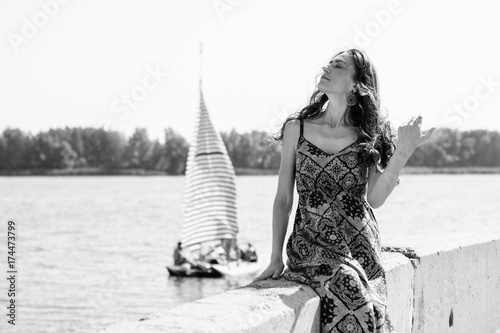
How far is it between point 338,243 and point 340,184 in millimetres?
281

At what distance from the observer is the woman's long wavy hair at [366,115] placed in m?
4.01

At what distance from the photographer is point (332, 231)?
3.80m

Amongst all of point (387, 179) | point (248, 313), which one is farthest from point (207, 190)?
point (248, 313)

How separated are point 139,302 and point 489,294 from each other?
107ft

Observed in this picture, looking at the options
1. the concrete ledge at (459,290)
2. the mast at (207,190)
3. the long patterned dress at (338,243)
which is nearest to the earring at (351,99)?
the long patterned dress at (338,243)

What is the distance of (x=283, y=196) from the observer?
155 inches

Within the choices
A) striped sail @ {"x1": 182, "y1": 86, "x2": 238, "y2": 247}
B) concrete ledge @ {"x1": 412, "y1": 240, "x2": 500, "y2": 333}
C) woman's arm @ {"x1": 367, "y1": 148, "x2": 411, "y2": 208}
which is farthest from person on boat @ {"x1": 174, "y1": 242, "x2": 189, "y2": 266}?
woman's arm @ {"x1": 367, "y1": 148, "x2": 411, "y2": 208}

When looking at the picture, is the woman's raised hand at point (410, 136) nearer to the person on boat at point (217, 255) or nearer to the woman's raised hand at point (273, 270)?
the woman's raised hand at point (273, 270)

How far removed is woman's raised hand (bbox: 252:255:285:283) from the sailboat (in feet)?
137

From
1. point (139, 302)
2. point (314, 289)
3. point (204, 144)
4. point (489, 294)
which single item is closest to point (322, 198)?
point (314, 289)

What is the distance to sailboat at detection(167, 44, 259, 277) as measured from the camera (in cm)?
4669

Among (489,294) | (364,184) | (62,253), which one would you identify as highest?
(364,184)

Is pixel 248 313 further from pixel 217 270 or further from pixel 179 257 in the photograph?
A: pixel 179 257

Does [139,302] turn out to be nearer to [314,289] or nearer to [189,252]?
[189,252]
